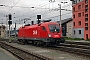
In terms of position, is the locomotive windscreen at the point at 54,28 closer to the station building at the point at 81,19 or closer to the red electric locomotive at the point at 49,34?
the red electric locomotive at the point at 49,34

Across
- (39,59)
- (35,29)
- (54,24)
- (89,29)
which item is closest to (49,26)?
(54,24)

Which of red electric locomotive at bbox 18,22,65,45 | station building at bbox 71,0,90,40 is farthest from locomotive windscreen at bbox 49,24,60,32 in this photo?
station building at bbox 71,0,90,40

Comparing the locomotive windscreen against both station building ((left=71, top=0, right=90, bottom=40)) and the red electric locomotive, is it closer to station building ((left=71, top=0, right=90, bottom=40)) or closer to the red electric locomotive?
the red electric locomotive

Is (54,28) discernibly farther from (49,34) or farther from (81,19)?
(81,19)

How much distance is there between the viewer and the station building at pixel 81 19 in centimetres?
6782

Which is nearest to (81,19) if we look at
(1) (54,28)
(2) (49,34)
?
(1) (54,28)

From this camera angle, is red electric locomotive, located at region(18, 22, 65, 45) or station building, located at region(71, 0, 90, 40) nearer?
red electric locomotive, located at region(18, 22, 65, 45)

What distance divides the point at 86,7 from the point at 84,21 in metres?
4.79

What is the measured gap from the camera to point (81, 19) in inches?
2904

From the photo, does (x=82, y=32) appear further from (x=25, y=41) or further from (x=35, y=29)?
(x=35, y=29)

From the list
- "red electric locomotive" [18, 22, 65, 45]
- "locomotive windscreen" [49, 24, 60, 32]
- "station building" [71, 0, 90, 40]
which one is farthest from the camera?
"station building" [71, 0, 90, 40]

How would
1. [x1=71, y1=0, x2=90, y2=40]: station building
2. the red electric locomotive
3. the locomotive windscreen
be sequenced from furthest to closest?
[x1=71, y1=0, x2=90, y2=40]: station building, the locomotive windscreen, the red electric locomotive

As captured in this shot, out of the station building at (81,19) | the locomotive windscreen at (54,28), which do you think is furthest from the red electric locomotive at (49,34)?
the station building at (81,19)

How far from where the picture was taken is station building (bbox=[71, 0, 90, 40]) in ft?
223
